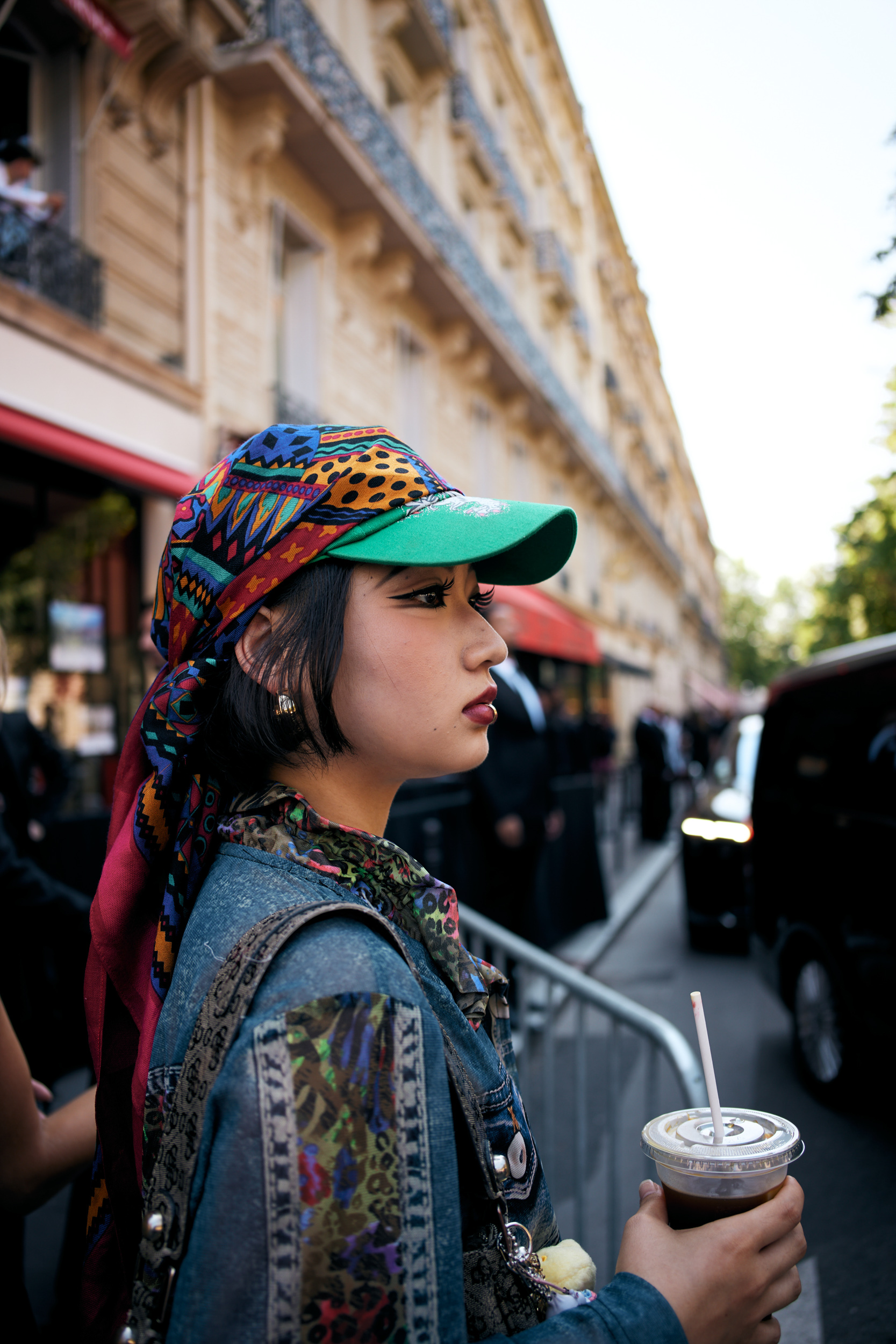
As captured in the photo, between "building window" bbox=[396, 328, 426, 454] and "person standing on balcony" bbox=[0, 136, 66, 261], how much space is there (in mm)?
7641

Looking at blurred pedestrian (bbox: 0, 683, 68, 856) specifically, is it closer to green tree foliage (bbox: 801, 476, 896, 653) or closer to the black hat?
green tree foliage (bbox: 801, 476, 896, 653)

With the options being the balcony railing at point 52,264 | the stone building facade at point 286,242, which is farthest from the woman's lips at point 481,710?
the balcony railing at point 52,264

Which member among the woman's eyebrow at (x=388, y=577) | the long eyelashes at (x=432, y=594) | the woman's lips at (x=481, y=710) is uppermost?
the woman's eyebrow at (x=388, y=577)

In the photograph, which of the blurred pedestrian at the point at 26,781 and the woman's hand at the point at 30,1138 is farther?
the blurred pedestrian at the point at 26,781

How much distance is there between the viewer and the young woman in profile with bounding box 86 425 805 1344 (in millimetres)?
802

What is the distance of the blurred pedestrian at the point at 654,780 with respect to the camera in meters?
12.6

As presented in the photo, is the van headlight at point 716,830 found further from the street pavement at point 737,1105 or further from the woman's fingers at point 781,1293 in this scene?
the woman's fingers at point 781,1293

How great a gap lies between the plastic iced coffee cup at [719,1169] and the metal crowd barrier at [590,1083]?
1259 millimetres

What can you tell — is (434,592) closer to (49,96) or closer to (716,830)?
(716,830)

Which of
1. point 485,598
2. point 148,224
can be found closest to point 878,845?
point 485,598

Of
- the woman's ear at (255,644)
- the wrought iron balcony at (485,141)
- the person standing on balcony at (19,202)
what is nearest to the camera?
the woman's ear at (255,644)

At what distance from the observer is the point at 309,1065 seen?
81cm

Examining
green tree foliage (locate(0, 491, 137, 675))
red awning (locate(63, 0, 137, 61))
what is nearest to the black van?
green tree foliage (locate(0, 491, 137, 675))

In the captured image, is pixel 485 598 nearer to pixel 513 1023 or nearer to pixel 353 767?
pixel 353 767
